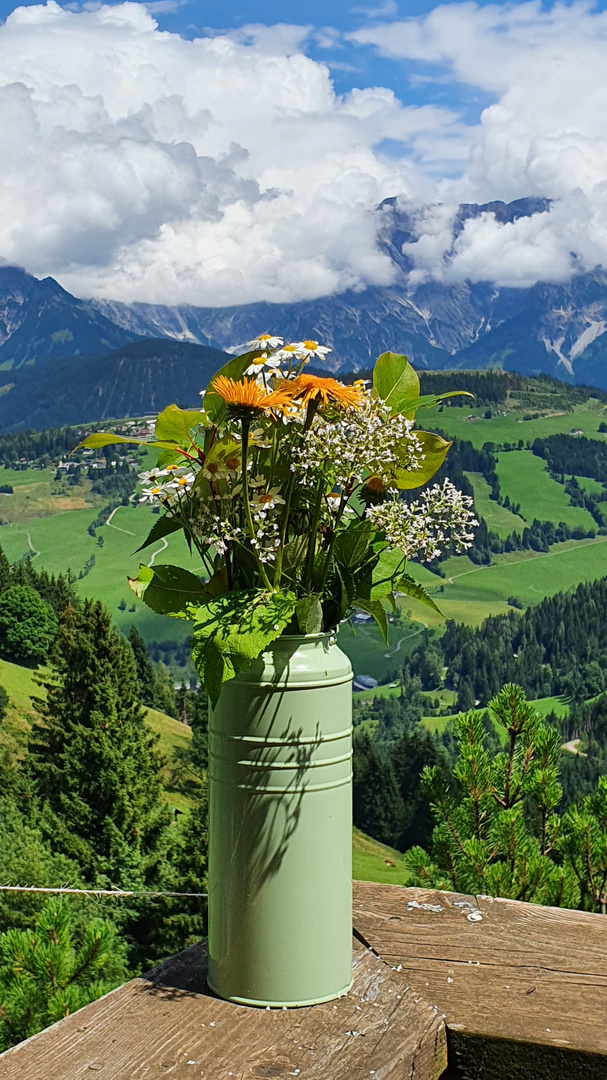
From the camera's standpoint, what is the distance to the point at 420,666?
12438cm

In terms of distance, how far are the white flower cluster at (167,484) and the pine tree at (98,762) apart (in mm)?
32582

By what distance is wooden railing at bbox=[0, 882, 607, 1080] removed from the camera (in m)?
1.27

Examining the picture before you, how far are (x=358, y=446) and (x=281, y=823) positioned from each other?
0.56 meters

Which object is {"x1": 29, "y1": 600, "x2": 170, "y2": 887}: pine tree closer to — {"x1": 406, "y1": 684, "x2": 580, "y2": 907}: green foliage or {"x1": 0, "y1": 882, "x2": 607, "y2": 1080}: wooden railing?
{"x1": 406, "y1": 684, "x2": 580, "y2": 907}: green foliage

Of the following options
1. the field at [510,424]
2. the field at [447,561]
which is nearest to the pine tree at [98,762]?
the field at [447,561]

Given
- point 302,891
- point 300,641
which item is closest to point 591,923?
point 302,891

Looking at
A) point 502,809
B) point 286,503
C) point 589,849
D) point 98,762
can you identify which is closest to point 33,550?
point 98,762

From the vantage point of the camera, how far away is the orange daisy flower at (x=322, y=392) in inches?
53.6

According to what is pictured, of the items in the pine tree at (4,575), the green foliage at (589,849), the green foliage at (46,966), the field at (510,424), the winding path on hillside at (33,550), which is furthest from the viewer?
the field at (510,424)

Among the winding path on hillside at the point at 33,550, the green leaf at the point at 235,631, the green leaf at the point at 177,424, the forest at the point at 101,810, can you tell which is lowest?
the forest at the point at 101,810

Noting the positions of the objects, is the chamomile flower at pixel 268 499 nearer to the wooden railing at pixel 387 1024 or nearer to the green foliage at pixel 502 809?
the wooden railing at pixel 387 1024

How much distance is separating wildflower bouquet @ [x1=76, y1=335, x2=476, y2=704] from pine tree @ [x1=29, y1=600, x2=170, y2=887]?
3259 cm

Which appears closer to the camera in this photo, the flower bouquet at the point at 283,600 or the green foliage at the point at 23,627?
the flower bouquet at the point at 283,600

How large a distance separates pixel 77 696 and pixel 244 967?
35820 millimetres
